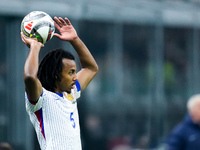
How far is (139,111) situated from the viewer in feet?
35.2

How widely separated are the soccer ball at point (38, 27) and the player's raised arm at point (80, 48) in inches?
4.3

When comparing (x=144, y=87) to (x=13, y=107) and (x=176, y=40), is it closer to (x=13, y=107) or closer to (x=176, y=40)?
(x=176, y=40)

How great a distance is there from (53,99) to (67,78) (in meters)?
0.20

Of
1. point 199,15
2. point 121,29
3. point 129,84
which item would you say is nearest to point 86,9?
point 121,29

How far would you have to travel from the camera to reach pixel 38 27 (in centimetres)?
404

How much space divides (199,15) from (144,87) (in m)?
2.33

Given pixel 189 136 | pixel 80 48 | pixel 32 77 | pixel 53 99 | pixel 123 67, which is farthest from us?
pixel 123 67

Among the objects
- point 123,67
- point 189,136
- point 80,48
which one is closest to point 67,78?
point 80,48

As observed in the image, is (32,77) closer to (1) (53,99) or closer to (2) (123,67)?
(1) (53,99)

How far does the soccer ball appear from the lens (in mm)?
3992

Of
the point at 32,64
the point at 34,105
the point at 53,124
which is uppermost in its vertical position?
the point at 32,64

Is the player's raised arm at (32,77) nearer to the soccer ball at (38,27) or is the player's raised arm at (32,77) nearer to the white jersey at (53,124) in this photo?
the white jersey at (53,124)

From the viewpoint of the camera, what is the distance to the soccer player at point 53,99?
3652mm

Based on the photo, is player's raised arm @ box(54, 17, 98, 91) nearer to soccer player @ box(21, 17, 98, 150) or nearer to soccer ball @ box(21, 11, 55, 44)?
soccer ball @ box(21, 11, 55, 44)
